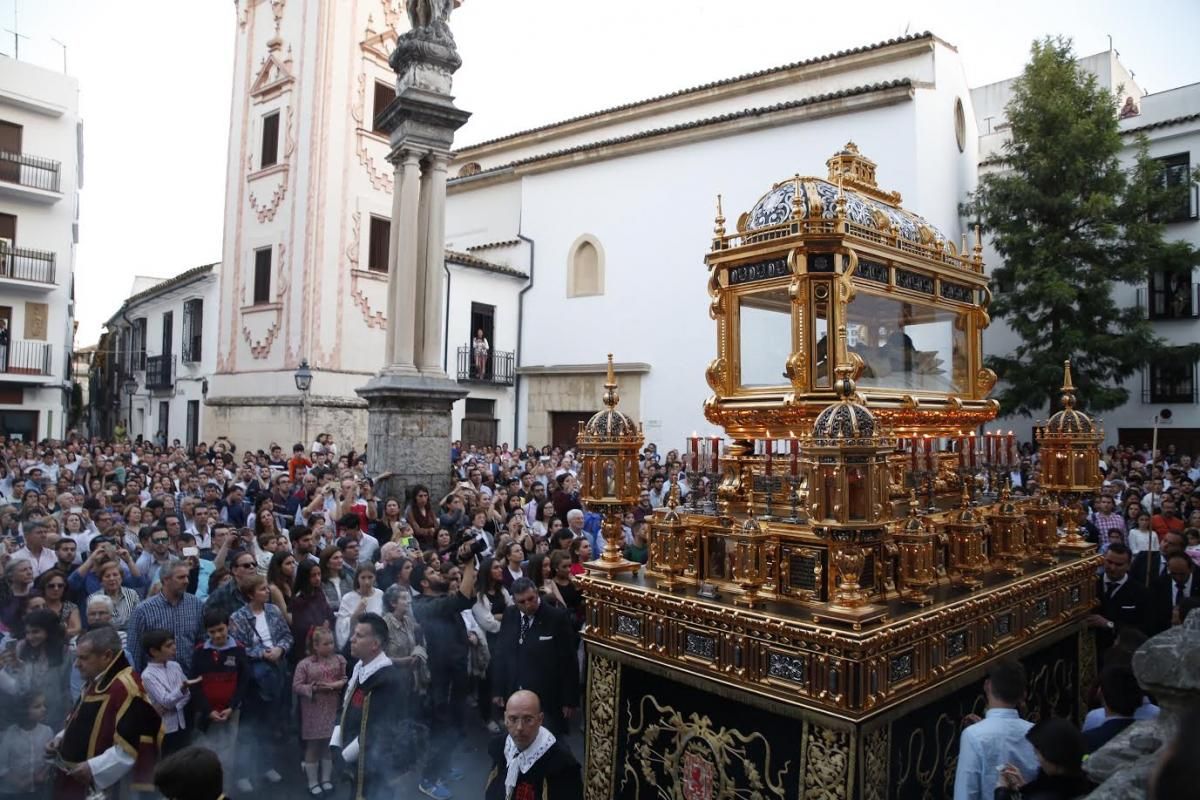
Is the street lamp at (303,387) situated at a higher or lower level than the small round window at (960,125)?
lower

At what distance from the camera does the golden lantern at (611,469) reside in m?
4.34

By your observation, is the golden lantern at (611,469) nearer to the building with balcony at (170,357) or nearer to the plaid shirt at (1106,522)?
the plaid shirt at (1106,522)

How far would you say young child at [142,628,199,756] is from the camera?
14.6 feet

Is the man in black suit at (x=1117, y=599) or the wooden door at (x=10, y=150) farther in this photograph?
the wooden door at (x=10, y=150)

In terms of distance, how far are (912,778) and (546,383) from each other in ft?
64.4

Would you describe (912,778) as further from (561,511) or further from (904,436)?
(561,511)

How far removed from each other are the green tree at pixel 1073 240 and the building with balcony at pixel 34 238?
23.9 meters

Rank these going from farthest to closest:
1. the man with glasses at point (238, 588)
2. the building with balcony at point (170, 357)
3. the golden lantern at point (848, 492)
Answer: the building with balcony at point (170, 357) < the man with glasses at point (238, 588) < the golden lantern at point (848, 492)

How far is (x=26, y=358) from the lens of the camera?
21219 mm

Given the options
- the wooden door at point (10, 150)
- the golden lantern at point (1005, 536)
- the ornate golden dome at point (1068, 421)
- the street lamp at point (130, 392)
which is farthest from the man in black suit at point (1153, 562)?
the street lamp at point (130, 392)

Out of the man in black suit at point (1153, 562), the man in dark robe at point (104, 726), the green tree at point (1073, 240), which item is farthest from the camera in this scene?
the green tree at point (1073, 240)

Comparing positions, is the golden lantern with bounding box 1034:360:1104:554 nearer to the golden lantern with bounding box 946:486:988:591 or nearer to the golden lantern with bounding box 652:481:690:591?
the golden lantern with bounding box 946:486:988:591

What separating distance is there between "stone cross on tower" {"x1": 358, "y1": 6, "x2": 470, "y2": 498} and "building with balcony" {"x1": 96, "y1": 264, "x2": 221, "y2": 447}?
12.2 metres

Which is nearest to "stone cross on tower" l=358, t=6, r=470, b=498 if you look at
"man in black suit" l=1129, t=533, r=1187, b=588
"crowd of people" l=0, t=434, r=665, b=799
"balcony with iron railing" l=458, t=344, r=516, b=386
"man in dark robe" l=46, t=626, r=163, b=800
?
"crowd of people" l=0, t=434, r=665, b=799
